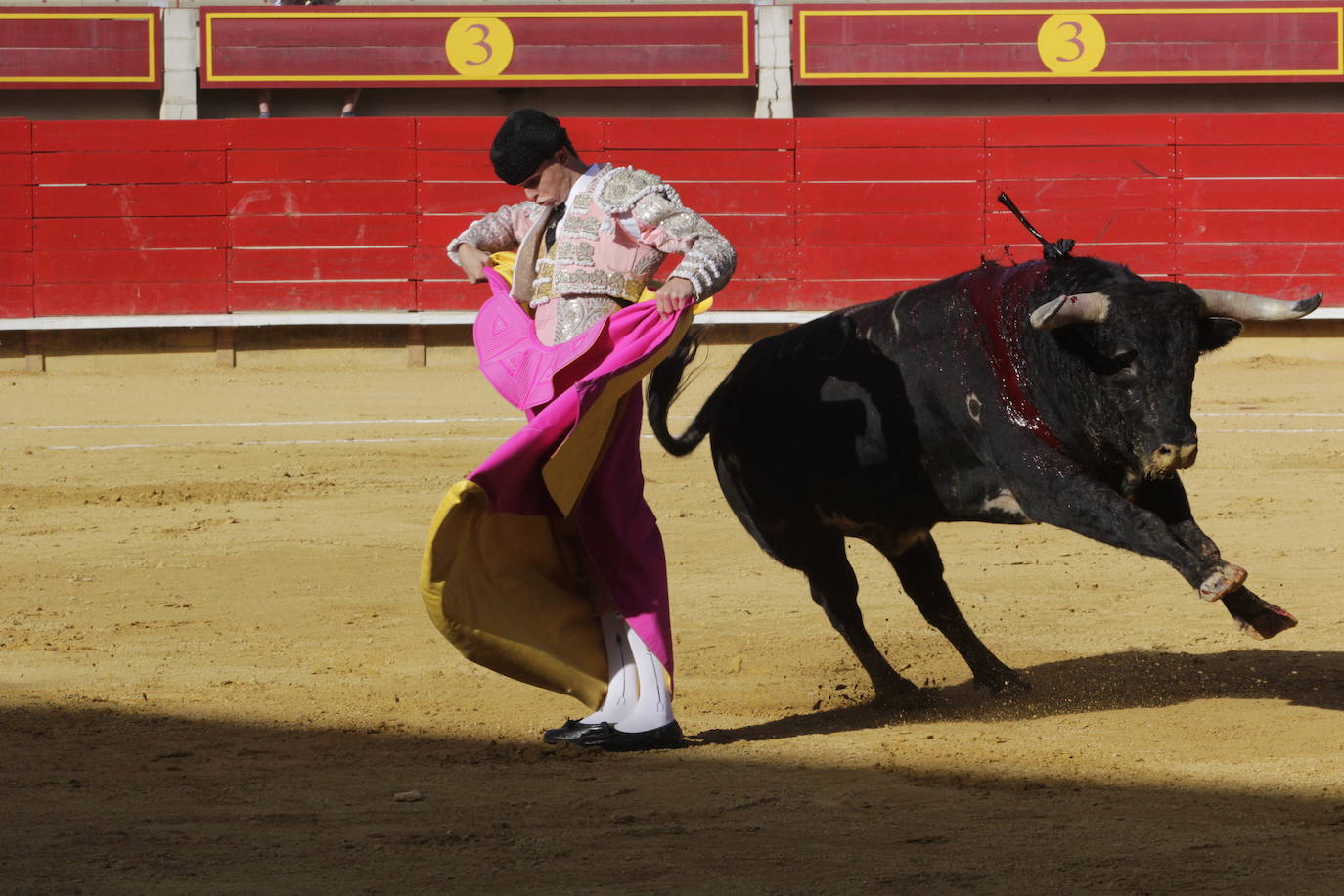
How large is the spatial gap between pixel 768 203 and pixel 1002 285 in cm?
732

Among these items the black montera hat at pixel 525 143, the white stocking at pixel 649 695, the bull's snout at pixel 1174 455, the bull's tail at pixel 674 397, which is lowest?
the white stocking at pixel 649 695

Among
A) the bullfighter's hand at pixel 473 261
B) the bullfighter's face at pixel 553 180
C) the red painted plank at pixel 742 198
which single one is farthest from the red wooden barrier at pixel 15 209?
the bullfighter's face at pixel 553 180

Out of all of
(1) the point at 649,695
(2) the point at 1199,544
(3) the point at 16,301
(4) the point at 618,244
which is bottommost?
(1) the point at 649,695

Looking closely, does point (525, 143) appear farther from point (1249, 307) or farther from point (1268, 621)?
point (1268, 621)

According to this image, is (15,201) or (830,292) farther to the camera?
(830,292)

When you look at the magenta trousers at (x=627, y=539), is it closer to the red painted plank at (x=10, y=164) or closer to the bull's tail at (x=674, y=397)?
the bull's tail at (x=674, y=397)

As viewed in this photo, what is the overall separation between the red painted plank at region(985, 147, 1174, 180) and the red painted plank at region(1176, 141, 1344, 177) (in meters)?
0.19

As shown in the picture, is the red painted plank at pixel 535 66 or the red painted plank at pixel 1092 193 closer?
the red painted plank at pixel 1092 193

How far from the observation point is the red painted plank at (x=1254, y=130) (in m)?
10.5

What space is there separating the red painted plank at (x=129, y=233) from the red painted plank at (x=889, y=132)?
3.55m

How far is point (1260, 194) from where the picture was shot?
10.5 metres

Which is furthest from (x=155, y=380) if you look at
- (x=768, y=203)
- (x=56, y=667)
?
(x=56, y=667)

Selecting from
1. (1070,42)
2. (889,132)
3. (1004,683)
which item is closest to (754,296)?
(889,132)

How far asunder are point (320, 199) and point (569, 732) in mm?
7870
